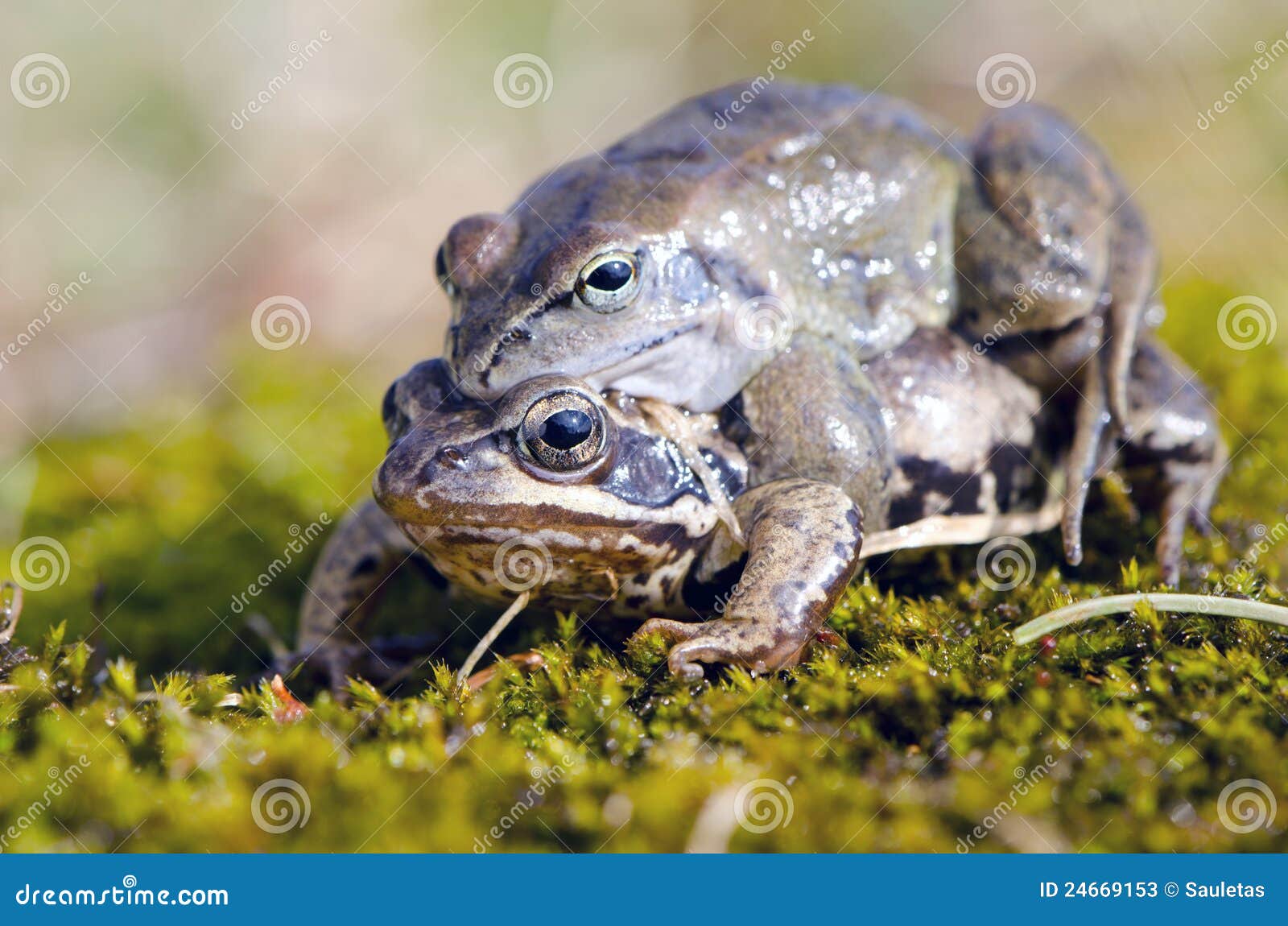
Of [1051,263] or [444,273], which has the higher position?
[444,273]

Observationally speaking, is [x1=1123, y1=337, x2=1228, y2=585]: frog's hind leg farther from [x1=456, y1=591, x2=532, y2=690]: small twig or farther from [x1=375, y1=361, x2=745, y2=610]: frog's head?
[x1=456, y1=591, x2=532, y2=690]: small twig

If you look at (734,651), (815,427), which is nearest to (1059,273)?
(815,427)

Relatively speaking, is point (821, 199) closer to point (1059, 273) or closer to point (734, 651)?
point (1059, 273)

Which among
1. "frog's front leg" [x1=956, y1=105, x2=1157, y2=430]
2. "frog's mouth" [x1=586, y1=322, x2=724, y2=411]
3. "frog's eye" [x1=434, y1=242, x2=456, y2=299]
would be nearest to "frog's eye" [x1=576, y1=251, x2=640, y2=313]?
"frog's mouth" [x1=586, y1=322, x2=724, y2=411]

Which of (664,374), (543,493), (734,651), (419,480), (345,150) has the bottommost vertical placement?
(734,651)

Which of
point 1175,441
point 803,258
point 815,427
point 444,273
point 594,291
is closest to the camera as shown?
point 594,291

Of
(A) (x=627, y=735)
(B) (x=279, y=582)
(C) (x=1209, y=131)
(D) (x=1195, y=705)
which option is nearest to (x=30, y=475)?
(B) (x=279, y=582)

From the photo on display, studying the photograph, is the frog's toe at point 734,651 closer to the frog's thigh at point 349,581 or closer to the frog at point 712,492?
the frog at point 712,492
